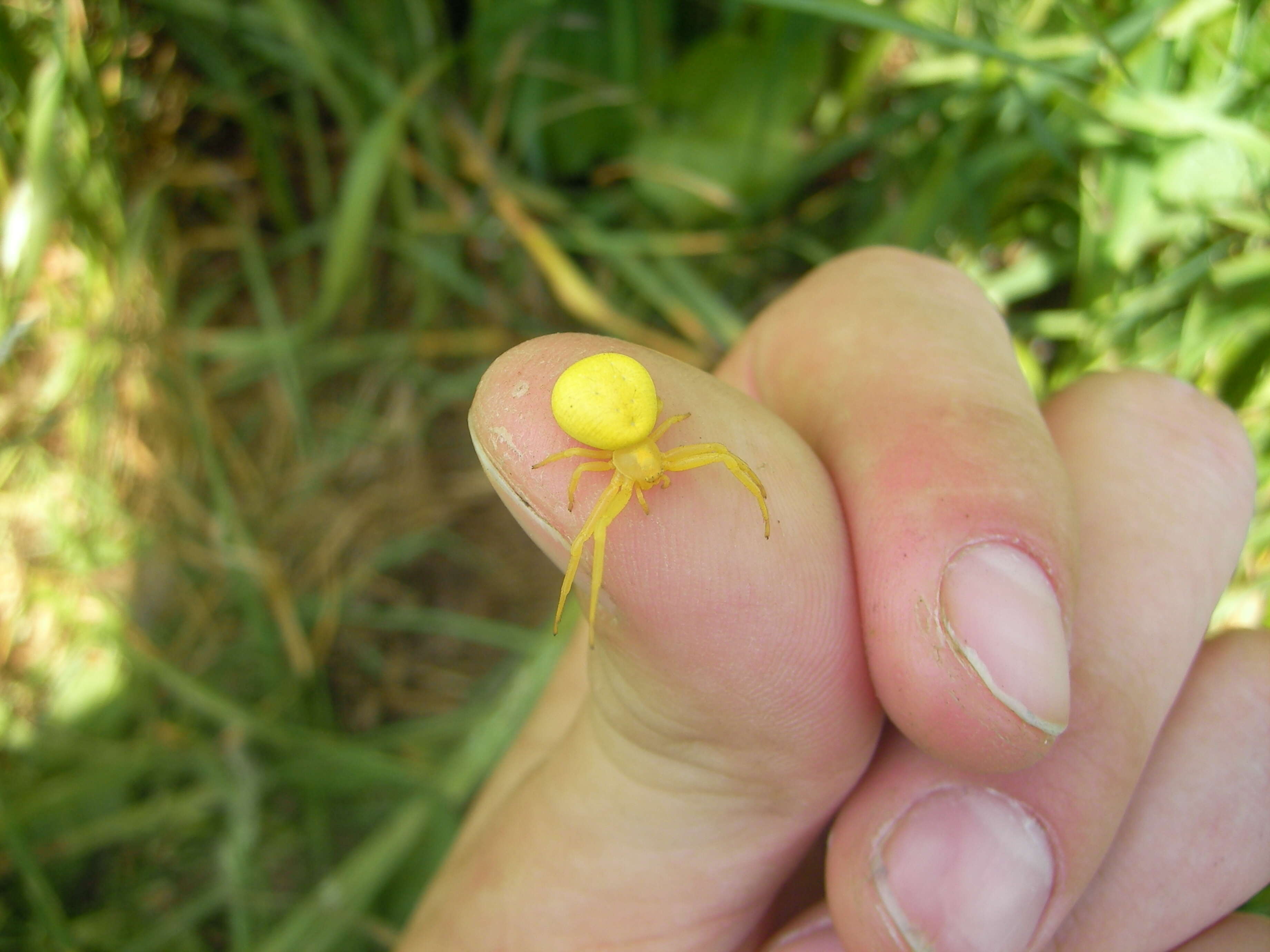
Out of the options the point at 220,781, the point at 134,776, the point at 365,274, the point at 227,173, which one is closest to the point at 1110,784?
the point at 220,781

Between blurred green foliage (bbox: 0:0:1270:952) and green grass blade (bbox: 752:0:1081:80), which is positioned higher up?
green grass blade (bbox: 752:0:1081:80)

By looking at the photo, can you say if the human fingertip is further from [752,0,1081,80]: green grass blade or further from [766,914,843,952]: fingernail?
[752,0,1081,80]: green grass blade

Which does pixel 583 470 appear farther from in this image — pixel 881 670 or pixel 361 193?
pixel 361 193

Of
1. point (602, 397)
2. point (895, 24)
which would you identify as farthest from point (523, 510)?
point (895, 24)

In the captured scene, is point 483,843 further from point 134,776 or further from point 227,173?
point 227,173

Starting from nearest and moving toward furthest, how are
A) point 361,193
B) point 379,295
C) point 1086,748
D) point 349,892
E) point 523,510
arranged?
1. point 523,510
2. point 1086,748
3. point 349,892
4. point 361,193
5. point 379,295

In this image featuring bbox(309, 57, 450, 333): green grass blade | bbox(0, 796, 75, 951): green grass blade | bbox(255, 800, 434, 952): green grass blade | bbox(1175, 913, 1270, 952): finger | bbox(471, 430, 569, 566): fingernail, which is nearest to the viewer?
bbox(471, 430, 569, 566): fingernail

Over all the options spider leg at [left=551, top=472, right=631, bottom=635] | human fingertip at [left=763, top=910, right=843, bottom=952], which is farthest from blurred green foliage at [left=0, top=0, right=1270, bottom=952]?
spider leg at [left=551, top=472, right=631, bottom=635]
